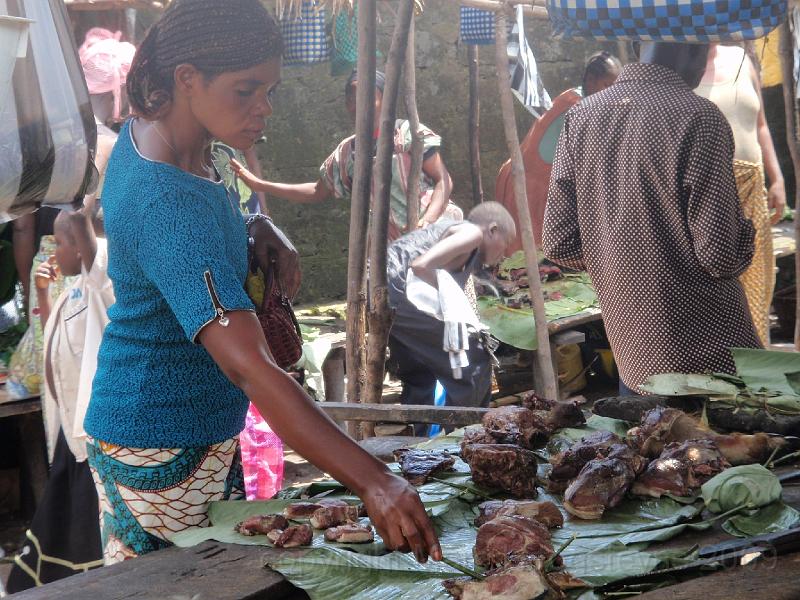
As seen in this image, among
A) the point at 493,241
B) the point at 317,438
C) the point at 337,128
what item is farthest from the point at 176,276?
the point at 337,128

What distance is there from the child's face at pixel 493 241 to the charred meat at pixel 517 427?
3.27 meters

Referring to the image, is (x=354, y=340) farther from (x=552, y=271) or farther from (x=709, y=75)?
(x=552, y=271)

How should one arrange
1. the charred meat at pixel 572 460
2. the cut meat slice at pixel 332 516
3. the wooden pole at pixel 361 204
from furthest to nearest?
the wooden pole at pixel 361 204, the charred meat at pixel 572 460, the cut meat slice at pixel 332 516

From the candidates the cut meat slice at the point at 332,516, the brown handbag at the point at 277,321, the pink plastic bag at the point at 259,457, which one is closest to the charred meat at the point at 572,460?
the cut meat slice at the point at 332,516

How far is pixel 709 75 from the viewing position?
5367mm

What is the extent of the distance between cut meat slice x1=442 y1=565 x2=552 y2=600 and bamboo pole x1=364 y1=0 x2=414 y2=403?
211 centimetres

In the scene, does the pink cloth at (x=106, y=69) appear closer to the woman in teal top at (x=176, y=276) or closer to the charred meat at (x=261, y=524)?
the woman in teal top at (x=176, y=276)

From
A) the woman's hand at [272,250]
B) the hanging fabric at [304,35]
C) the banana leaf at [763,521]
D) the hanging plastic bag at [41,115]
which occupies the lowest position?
the banana leaf at [763,521]

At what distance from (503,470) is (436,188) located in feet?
14.6

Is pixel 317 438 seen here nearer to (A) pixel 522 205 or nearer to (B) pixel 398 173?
(A) pixel 522 205

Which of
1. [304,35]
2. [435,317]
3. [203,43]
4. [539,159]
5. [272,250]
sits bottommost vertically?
[435,317]

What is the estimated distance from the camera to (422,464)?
2258mm

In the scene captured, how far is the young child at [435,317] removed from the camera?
17.2ft

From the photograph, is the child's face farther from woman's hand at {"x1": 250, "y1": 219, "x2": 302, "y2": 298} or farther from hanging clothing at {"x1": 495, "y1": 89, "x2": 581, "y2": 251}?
woman's hand at {"x1": 250, "y1": 219, "x2": 302, "y2": 298}
